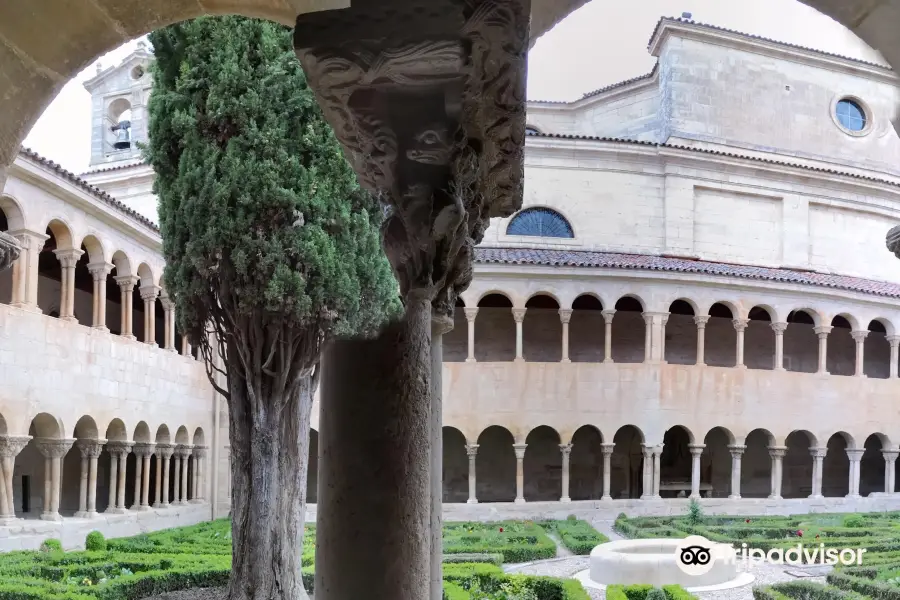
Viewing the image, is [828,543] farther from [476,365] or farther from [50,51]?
[50,51]

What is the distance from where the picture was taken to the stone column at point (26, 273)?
47.2 ft

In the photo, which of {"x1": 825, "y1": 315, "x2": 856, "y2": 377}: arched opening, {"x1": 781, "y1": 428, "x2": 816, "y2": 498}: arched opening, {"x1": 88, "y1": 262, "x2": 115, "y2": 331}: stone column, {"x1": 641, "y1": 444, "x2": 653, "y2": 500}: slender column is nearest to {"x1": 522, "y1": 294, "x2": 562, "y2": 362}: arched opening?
{"x1": 641, "y1": 444, "x2": 653, "y2": 500}: slender column

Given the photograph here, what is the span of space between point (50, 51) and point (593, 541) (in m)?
14.6

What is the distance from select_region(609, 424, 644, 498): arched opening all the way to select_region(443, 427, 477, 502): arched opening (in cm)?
437

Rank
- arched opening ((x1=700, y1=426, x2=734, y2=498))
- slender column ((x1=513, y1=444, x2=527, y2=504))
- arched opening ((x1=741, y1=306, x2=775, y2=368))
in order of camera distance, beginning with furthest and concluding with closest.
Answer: arched opening ((x1=700, y1=426, x2=734, y2=498)) → arched opening ((x1=741, y1=306, x2=775, y2=368)) → slender column ((x1=513, y1=444, x2=527, y2=504))

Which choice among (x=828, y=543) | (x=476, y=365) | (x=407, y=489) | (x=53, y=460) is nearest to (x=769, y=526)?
(x=828, y=543)

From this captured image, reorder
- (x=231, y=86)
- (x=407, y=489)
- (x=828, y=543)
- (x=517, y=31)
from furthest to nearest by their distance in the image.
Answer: (x=828, y=543)
(x=231, y=86)
(x=407, y=489)
(x=517, y=31)

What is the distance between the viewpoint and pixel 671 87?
27.0 meters

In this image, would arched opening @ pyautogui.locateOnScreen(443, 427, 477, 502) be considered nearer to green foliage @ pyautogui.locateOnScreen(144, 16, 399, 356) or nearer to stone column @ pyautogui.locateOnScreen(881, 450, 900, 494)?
stone column @ pyautogui.locateOnScreen(881, 450, 900, 494)

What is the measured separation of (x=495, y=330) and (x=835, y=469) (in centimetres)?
1148

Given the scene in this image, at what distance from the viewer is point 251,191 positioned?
9.68 metres

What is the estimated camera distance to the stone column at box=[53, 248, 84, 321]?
15891 millimetres

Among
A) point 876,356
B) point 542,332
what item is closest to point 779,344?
point 876,356

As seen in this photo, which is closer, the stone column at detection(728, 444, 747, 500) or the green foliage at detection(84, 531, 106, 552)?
the green foliage at detection(84, 531, 106, 552)
